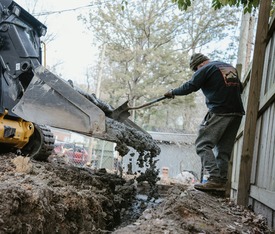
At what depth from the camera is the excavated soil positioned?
8.01 feet

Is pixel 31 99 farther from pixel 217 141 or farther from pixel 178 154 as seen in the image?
pixel 178 154

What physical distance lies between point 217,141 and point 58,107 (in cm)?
209

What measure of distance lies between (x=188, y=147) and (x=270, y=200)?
39.9 feet

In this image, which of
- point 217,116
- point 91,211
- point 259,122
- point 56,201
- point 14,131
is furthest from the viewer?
point 14,131

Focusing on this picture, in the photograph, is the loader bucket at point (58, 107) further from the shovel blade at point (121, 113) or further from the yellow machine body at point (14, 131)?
the shovel blade at point (121, 113)

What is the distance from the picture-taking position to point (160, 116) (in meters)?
24.5

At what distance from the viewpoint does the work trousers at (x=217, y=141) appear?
155 inches

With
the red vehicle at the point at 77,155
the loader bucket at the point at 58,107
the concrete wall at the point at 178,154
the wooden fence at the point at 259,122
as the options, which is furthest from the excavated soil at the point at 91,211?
the concrete wall at the point at 178,154

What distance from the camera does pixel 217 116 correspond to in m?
4.00

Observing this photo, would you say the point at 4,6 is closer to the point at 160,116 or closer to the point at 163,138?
the point at 163,138

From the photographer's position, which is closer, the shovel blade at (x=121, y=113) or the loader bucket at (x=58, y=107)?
the loader bucket at (x=58, y=107)

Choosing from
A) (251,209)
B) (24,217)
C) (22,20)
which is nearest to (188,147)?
(22,20)

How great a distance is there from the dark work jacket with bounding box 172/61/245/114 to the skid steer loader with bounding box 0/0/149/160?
133 centimetres

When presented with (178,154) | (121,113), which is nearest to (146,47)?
(178,154)
